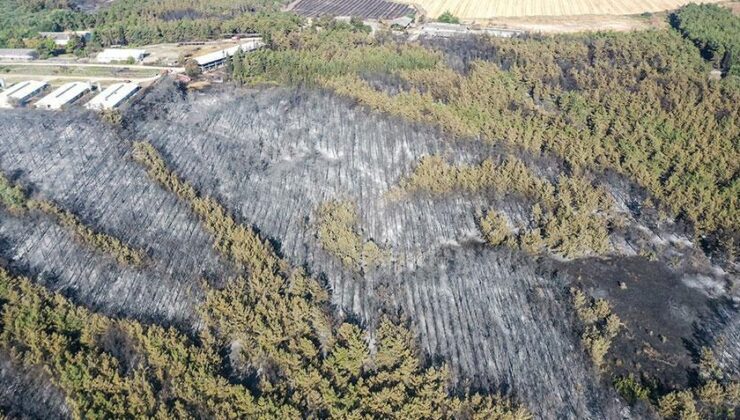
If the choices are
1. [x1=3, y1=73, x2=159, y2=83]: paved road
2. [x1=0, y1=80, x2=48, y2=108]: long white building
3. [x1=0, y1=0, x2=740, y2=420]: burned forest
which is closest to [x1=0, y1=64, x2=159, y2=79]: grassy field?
[x1=3, y1=73, x2=159, y2=83]: paved road

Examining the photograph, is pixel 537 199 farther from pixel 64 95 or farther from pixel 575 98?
pixel 64 95

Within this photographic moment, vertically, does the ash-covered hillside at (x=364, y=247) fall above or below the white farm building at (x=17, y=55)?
below

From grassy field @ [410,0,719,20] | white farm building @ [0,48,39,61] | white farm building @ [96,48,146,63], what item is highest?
white farm building @ [0,48,39,61]

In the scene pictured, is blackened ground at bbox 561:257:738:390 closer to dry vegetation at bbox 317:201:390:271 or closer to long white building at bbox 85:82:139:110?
dry vegetation at bbox 317:201:390:271

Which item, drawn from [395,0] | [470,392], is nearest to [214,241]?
[470,392]

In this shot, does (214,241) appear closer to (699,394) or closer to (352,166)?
(352,166)

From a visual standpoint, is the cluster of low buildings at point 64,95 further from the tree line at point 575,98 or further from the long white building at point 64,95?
the tree line at point 575,98

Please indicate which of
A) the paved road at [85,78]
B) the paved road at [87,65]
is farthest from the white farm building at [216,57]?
the paved road at [85,78]
